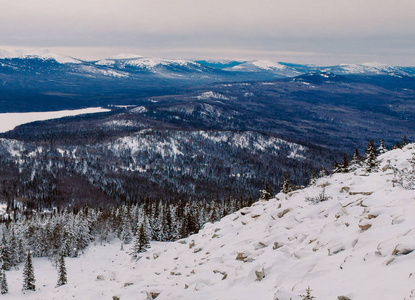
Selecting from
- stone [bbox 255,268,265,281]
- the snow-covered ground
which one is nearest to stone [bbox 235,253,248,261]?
the snow-covered ground

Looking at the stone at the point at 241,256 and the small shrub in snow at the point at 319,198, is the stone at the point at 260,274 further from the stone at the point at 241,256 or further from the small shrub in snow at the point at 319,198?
the small shrub in snow at the point at 319,198

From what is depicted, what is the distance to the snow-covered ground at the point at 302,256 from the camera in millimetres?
13102

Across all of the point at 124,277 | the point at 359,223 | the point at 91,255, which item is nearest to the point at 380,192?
the point at 359,223

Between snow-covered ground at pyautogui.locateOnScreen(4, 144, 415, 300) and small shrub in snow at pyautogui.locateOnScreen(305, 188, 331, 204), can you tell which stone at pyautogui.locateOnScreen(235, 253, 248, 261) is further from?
small shrub in snow at pyautogui.locateOnScreen(305, 188, 331, 204)

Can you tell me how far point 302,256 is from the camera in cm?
1781

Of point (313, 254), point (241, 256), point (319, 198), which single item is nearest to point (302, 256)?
point (313, 254)

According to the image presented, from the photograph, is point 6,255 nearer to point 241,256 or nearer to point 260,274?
point 241,256

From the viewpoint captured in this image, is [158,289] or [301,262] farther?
[158,289]

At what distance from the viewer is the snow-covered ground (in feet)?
43.0

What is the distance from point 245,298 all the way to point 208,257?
1015cm

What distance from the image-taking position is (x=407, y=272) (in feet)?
38.9

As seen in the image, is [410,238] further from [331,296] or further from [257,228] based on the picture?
[257,228]

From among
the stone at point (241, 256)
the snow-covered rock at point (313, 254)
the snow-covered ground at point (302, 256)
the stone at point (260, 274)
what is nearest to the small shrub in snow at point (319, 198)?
the snow-covered ground at point (302, 256)

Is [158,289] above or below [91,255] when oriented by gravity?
above
